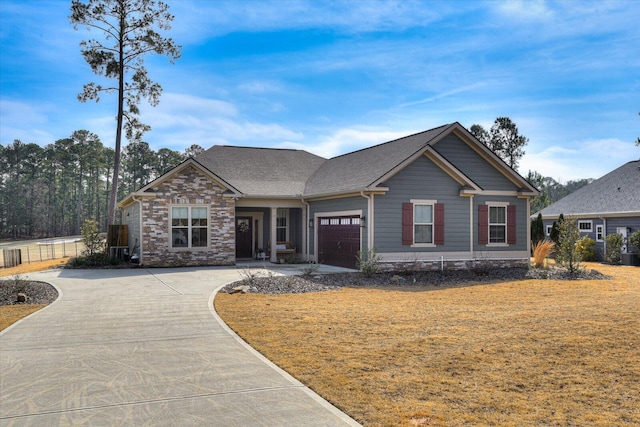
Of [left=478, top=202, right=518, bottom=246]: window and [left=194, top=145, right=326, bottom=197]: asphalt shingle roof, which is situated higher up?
[left=194, top=145, right=326, bottom=197]: asphalt shingle roof

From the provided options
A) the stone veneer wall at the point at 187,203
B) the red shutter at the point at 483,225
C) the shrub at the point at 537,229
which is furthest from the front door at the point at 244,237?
the shrub at the point at 537,229

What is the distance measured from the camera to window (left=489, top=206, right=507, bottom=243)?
20.4m

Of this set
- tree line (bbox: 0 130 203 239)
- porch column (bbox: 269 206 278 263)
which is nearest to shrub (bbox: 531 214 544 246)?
porch column (bbox: 269 206 278 263)

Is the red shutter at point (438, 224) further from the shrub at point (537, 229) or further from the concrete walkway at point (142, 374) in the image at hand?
the shrub at point (537, 229)

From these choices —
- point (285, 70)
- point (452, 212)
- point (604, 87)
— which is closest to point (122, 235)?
point (285, 70)

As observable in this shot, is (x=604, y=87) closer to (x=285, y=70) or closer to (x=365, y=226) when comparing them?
(x=365, y=226)

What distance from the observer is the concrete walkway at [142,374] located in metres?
4.86

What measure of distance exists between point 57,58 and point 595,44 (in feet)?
64.4

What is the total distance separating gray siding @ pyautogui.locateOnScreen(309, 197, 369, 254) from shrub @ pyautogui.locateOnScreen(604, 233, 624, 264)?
15.2 metres

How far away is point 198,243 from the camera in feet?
67.7

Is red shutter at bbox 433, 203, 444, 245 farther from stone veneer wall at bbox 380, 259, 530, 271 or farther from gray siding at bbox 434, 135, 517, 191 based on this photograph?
gray siding at bbox 434, 135, 517, 191

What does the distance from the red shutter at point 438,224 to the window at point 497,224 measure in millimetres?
2676

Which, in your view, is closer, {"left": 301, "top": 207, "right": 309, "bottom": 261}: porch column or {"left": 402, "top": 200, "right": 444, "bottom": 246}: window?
{"left": 402, "top": 200, "right": 444, "bottom": 246}: window

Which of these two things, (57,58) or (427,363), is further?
(57,58)
